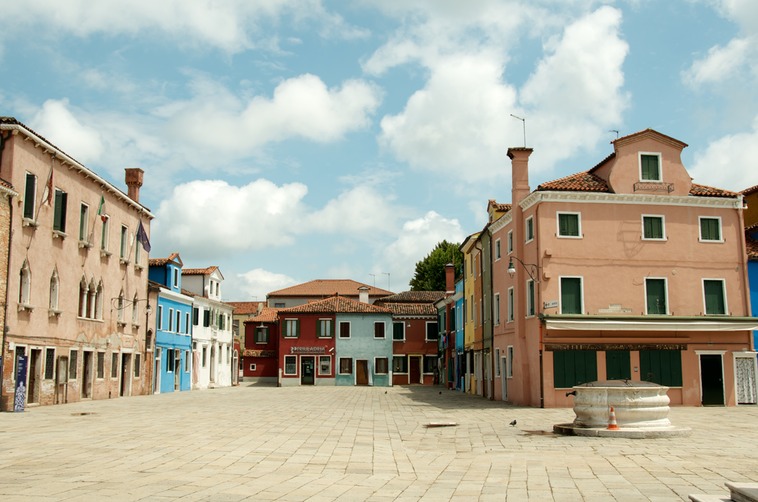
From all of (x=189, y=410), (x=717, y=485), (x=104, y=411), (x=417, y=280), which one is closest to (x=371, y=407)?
(x=189, y=410)

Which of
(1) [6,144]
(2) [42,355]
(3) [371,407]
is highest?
(1) [6,144]

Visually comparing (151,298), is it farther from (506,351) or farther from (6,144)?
(506,351)

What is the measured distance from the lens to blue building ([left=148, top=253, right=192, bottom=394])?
45188 millimetres

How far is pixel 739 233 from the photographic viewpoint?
31781mm

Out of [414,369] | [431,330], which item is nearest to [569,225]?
[431,330]

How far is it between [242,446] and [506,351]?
20838 mm

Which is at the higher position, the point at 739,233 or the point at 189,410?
the point at 739,233

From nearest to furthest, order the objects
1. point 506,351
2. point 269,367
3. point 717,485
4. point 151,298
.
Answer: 1. point 717,485
2. point 506,351
3. point 151,298
4. point 269,367

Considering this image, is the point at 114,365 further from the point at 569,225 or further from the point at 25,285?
the point at 569,225

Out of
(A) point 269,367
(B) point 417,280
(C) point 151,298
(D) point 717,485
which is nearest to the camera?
(D) point 717,485

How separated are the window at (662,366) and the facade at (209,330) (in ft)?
106

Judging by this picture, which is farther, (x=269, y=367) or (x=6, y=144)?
(x=269, y=367)

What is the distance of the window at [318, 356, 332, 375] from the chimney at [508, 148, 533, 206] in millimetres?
30055

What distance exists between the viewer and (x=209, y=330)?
56469mm
